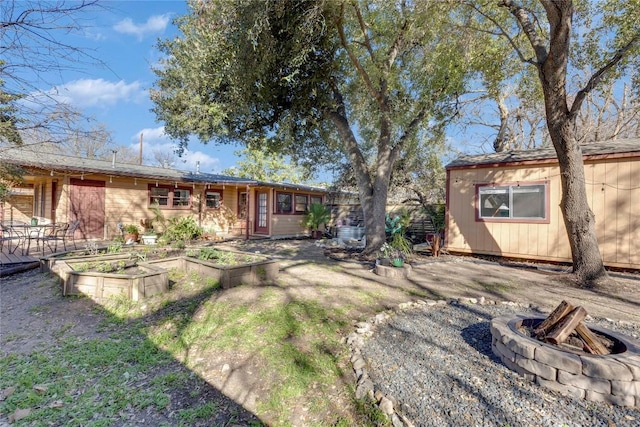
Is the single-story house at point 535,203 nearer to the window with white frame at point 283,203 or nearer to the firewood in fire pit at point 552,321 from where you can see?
the firewood in fire pit at point 552,321

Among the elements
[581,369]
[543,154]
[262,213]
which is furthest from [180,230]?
[543,154]

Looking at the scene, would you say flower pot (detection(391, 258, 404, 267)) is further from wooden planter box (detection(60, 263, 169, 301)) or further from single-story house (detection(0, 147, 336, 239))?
single-story house (detection(0, 147, 336, 239))

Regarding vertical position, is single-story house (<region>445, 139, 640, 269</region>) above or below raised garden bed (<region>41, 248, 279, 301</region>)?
above

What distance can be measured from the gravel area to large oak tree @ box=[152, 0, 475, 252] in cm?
461

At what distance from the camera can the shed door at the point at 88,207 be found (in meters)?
9.30

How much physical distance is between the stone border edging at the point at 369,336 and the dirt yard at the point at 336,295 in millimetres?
169

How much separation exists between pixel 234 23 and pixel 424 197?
1034cm

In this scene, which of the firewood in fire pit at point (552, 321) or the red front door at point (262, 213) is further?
the red front door at point (262, 213)

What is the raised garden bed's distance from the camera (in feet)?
14.1

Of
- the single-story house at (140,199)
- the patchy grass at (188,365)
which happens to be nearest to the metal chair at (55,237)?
the single-story house at (140,199)

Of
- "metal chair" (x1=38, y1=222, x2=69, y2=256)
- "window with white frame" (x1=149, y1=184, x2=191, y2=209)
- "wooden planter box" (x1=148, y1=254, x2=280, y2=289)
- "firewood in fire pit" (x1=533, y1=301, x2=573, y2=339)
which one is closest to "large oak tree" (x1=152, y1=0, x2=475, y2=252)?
"window with white frame" (x1=149, y1=184, x2=191, y2=209)

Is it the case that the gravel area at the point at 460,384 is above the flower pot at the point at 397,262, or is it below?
below

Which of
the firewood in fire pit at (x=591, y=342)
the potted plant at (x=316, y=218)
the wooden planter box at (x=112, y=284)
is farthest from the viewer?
the potted plant at (x=316, y=218)

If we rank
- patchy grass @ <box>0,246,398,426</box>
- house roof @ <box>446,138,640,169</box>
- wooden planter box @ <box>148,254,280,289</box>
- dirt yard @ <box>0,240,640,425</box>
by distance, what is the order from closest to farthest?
patchy grass @ <box>0,246,398,426</box> < dirt yard @ <box>0,240,640,425</box> < wooden planter box @ <box>148,254,280,289</box> < house roof @ <box>446,138,640,169</box>
